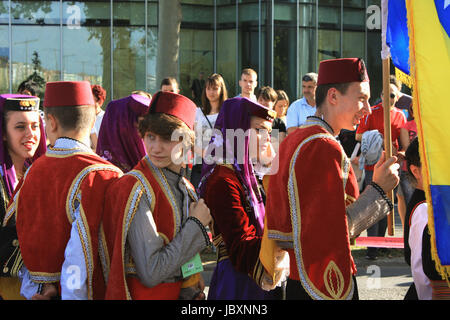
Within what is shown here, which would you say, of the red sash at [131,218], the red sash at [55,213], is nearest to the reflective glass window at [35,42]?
the red sash at [55,213]

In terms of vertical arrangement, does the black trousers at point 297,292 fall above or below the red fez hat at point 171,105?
below

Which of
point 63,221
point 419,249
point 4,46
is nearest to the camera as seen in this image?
point 63,221

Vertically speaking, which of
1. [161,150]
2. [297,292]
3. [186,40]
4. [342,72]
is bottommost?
[297,292]

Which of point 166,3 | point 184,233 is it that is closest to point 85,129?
point 184,233

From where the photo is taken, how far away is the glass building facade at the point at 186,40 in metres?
19.9

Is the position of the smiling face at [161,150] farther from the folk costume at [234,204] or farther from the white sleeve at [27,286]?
the white sleeve at [27,286]

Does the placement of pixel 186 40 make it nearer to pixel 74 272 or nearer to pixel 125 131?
pixel 125 131

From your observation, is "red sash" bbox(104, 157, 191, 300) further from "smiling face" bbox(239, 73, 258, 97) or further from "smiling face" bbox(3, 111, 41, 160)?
"smiling face" bbox(239, 73, 258, 97)

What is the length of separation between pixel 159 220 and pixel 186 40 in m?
18.5

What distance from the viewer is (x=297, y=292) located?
3.30 metres

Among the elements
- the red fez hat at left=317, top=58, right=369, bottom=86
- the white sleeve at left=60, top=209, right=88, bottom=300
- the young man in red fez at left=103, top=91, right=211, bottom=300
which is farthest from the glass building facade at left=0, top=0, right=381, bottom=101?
the white sleeve at left=60, top=209, right=88, bottom=300

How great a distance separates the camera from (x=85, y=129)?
140 inches

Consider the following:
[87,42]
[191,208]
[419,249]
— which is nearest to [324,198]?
[191,208]

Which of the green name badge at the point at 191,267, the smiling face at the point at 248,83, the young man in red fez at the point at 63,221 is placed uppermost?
the smiling face at the point at 248,83
